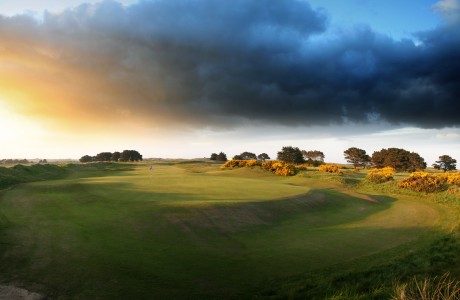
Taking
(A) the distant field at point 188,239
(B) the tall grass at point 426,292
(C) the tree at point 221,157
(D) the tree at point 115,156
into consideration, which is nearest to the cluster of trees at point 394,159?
(C) the tree at point 221,157

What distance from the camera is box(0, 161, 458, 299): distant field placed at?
10.8 meters

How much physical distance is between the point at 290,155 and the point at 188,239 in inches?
3845

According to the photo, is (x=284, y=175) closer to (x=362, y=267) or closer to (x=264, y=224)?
(x=264, y=224)

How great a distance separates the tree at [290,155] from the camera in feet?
363

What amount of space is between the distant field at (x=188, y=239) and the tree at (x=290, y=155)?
3250 inches

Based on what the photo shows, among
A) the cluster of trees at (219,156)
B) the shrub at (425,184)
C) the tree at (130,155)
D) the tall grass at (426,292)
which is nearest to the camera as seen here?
the tall grass at (426,292)

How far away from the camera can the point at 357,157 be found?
4609 inches

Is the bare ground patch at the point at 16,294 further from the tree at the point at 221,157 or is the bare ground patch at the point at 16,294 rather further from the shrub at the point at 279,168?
the tree at the point at 221,157

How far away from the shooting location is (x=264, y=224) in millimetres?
19516

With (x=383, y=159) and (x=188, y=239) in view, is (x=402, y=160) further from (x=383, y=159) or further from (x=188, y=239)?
(x=188, y=239)

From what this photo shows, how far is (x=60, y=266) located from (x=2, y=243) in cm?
454

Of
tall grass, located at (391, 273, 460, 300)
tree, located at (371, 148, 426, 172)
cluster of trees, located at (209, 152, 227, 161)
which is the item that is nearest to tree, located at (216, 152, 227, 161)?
cluster of trees, located at (209, 152, 227, 161)

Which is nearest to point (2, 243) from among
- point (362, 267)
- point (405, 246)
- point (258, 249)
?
point (258, 249)

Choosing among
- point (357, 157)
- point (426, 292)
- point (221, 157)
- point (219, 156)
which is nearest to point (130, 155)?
point (219, 156)
